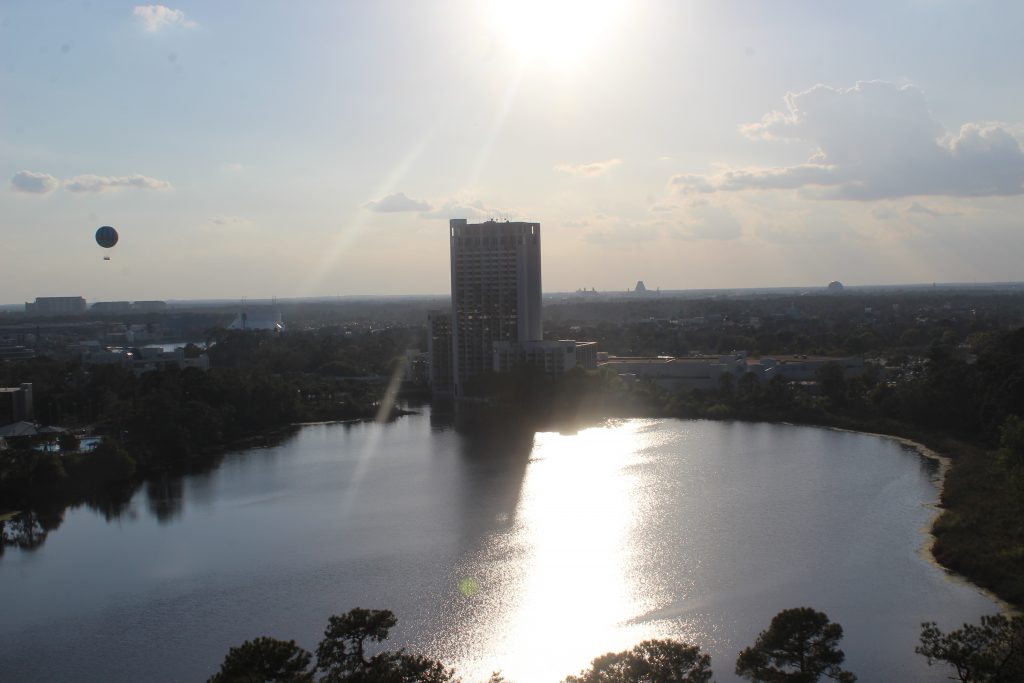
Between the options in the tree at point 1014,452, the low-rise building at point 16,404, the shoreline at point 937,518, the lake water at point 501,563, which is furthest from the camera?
the low-rise building at point 16,404

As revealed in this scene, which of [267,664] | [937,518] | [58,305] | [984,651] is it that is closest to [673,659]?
[984,651]

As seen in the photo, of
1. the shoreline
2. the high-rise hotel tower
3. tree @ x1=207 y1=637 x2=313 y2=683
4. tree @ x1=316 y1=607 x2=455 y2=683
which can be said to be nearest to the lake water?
the shoreline

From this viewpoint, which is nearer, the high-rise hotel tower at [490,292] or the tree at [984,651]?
the tree at [984,651]

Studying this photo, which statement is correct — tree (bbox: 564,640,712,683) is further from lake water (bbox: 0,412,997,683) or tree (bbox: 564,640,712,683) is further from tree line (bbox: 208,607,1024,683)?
lake water (bbox: 0,412,997,683)

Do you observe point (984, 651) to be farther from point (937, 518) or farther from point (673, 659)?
point (937, 518)

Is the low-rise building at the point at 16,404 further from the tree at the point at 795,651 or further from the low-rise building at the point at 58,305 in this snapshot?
the low-rise building at the point at 58,305

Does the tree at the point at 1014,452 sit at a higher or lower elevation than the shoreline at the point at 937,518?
higher

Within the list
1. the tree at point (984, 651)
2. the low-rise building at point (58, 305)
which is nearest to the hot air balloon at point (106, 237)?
the tree at point (984, 651)
